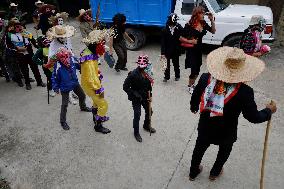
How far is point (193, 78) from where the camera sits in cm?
724

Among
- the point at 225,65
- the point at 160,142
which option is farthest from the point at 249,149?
the point at 225,65

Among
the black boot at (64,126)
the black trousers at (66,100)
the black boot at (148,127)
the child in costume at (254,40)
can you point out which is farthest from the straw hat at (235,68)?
the black boot at (64,126)

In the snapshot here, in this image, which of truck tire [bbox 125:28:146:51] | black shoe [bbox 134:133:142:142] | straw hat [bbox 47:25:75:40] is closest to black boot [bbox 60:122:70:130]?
black shoe [bbox 134:133:142:142]

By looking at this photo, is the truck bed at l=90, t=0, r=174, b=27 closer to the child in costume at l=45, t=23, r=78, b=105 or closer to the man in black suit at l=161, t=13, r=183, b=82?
the man in black suit at l=161, t=13, r=183, b=82

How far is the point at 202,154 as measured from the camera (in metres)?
4.57

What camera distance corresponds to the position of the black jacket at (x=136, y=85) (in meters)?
5.12

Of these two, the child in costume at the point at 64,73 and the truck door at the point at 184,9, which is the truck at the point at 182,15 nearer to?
the truck door at the point at 184,9

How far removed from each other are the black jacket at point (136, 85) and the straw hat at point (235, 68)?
161 cm

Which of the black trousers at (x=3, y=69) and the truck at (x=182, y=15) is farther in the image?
the truck at (x=182, y=15)

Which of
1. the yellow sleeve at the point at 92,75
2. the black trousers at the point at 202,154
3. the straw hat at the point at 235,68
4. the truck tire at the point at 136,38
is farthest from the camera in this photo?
the truck tire at the point at 136,38

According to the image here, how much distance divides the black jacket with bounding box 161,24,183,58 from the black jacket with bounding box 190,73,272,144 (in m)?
3.17

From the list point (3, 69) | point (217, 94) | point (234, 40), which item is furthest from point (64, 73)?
point (234, 40)

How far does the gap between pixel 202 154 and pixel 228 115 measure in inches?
37.0

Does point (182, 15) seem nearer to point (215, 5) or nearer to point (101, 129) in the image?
point (215, 5)
